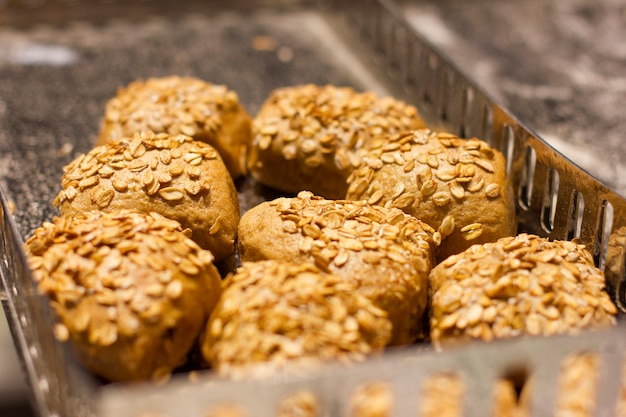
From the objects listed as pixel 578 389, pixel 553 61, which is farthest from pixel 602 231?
pixel 553 61

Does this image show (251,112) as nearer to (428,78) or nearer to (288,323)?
(428,78)

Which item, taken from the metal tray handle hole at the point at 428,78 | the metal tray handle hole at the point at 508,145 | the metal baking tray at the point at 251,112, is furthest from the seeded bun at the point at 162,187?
the metal tray handle hole at the point at 428,78

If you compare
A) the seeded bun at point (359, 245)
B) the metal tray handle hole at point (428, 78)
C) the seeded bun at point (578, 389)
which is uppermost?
the metal tray handle hole at point (428, 78)

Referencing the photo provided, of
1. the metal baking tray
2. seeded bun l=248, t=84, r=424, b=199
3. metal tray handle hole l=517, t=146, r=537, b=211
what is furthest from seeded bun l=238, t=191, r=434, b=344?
metal tray handle hole l=517, t=146, r=537, b=211

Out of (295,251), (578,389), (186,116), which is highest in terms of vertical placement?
(186,116)

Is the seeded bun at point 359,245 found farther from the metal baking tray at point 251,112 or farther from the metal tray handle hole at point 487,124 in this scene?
the metal tray handle hole at point 487,124

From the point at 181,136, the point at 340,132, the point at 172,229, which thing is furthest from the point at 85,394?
the point at 340,132
